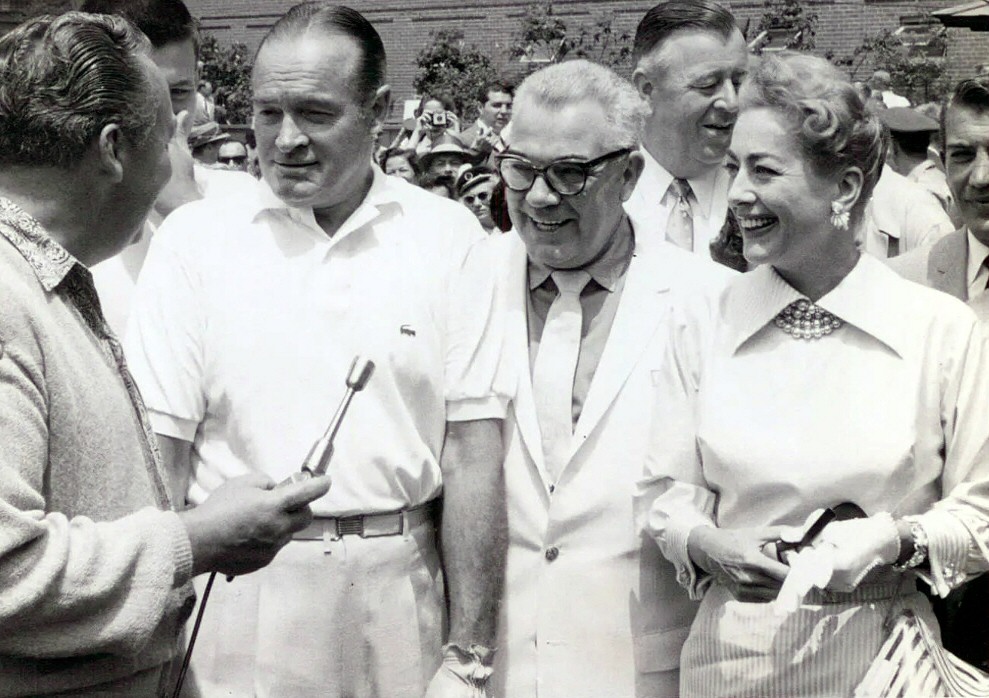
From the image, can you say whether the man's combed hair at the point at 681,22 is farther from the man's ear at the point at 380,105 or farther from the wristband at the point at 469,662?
the wristband at the point at 469,662

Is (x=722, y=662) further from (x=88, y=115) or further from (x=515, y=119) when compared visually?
(x=88, y=115)

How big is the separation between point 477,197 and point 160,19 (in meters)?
3.01

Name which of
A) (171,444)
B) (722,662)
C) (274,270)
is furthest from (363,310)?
(722,662)

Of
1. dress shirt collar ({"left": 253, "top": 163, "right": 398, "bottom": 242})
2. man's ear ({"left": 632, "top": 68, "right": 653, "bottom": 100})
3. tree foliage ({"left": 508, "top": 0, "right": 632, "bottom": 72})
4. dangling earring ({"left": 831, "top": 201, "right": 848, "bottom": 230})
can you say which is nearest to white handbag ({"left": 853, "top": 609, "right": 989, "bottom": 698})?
dangling earring ({"left": 831, "top": 201, "right": 848, "bottom": 230})

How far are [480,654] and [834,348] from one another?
1080 millimetres

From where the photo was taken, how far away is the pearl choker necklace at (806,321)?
2818mm

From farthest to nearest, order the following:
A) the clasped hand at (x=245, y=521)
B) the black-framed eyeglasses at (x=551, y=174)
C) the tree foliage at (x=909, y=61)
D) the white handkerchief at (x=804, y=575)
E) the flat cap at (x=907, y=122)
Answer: the tree foliage at (x=909, y=61) → the flat cap at (x=907, y=122) → the black-framed eyeglasses at (x=551, y=174) → the white handkerchief at (x=804, y=575) → the clasped hand at (x=245, y=521)

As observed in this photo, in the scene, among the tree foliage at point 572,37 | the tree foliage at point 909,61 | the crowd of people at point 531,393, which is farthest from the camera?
the tree foliage at point 572,37

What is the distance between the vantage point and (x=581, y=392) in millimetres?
3244

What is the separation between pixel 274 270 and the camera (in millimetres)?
3230

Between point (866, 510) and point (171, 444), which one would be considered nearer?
point (866, 510)

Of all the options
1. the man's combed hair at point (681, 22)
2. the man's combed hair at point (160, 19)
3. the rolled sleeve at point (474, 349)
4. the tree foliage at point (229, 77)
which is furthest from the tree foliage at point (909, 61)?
the rolled sleeve at point (474, 349)

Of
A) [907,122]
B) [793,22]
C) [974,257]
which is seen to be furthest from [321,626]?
[793,22]

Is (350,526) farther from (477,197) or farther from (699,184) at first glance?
(477,197)
